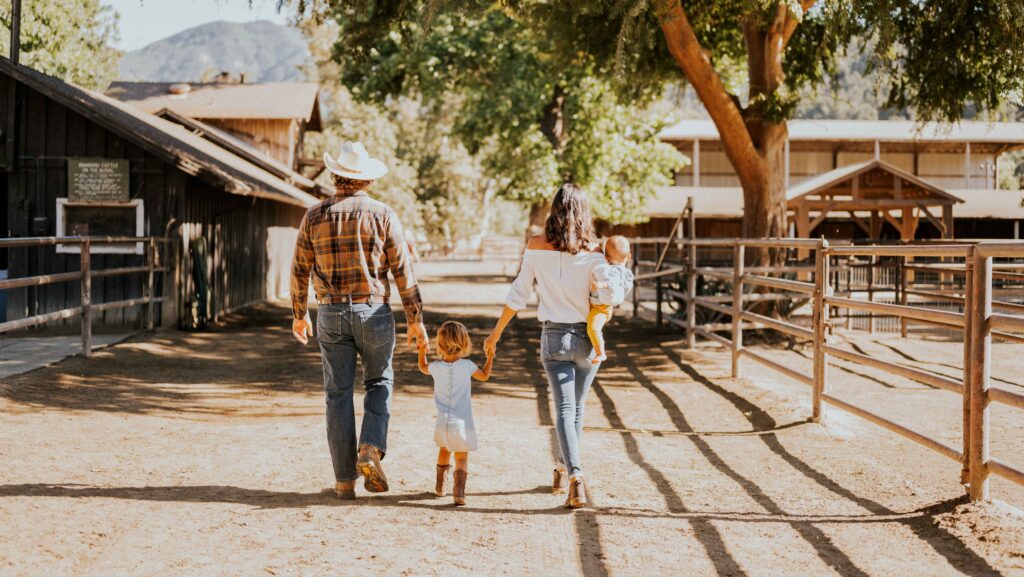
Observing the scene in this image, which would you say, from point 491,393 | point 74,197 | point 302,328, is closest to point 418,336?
point 302,328

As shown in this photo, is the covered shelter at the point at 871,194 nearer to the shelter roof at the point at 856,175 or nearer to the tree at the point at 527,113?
the shelter roof at the point at 856,175

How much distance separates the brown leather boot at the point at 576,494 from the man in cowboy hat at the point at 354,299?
3.51 feet

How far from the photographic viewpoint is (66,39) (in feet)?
137

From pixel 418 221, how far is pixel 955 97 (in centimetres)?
4674

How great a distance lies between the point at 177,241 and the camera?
16.1 m

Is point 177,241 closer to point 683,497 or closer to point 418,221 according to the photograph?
point 683,497

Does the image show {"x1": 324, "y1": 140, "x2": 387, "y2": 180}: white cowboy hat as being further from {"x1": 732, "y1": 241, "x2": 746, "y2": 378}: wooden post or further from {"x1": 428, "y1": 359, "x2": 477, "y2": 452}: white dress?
{"x1": 732, "y1": 241, "x2": 746, "y2": 378}: wooden post

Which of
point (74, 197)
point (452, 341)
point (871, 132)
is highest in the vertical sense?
point (871, 132)

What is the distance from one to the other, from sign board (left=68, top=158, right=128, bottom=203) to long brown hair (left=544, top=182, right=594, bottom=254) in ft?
40.6

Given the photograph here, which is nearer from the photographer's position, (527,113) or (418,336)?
(418,336)

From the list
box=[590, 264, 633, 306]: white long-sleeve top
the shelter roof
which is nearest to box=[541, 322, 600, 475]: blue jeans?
box=[590, 264, 633, 306]: white long-sleeve top

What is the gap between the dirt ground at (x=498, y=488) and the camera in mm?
4777

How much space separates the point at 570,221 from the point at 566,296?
0.41 meters

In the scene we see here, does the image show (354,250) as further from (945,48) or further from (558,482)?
(945,48)
